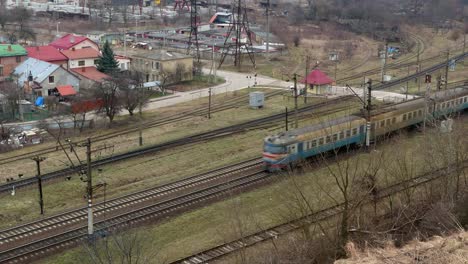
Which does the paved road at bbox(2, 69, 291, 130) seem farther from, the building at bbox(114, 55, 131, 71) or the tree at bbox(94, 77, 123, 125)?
the building at bbox(114, 55, 131, 71)

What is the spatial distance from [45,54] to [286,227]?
31152mm

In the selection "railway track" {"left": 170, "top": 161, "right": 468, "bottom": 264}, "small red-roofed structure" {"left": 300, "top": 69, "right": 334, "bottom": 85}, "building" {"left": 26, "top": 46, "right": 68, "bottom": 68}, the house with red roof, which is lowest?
"railway track" {"left": 170, "top": 161, "right": 468, "bottom": 264}

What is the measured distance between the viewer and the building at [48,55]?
41344 mm

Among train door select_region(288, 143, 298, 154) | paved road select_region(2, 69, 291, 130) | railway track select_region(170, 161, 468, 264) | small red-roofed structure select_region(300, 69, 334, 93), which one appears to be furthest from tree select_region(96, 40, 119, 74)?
railway track select_region(170, 161, 468, 264)

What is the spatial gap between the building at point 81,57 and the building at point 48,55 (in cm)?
44

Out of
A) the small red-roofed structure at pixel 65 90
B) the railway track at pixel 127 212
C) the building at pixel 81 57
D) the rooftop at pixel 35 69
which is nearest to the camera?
the railway track at pixel 127 212

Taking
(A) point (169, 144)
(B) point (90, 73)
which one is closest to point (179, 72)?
(B) point (90, 73)

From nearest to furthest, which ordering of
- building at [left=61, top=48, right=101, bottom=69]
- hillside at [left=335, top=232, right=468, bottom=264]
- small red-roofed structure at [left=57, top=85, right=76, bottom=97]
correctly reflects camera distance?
hillside at [left=335, top=232, right=468, bottom=264], small red-roofed structure at [left=57, top=85, right=76, bottom=97], building at [left=61, top=48, right=101, bottom=69]

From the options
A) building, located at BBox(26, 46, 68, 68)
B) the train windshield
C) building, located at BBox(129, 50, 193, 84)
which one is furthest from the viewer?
building, located at BBox(129, 50, 193, 84)

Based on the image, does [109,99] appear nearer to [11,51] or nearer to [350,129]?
[350,129]

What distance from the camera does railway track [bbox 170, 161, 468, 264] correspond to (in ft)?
46.4

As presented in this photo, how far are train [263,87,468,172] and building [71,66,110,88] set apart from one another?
746 inches

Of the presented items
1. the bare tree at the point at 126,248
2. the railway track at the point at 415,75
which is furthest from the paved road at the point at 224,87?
the bare tree at the point at 126,248

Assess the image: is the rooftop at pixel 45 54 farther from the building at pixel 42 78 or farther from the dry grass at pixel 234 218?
the dry grass at pixel 234 218
